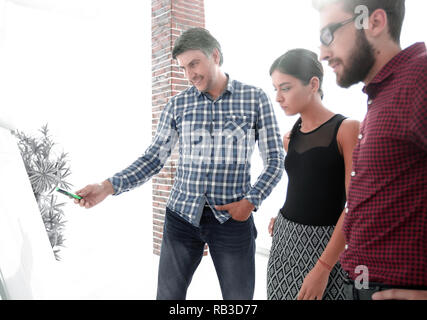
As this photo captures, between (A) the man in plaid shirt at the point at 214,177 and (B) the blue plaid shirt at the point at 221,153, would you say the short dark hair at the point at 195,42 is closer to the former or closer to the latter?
(A) the man in plaid shirt at the point at 214,177

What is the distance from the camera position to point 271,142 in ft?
4.96

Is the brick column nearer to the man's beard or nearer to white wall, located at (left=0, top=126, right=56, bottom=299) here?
white wall, located at (left=0, top=126, right=56, bottom=299)

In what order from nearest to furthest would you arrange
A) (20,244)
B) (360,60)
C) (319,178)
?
(360,60), (319,178), (20,244)

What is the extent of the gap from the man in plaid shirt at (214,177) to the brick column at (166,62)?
80.9 inches

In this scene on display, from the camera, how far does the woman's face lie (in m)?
1.27

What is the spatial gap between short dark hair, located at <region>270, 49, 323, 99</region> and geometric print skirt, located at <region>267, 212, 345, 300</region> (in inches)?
22.7

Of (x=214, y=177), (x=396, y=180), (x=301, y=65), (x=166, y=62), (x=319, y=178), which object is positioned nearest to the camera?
(x=396, y=180)

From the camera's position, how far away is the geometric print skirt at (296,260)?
1.11 meters

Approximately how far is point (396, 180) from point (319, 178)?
0.42 metres

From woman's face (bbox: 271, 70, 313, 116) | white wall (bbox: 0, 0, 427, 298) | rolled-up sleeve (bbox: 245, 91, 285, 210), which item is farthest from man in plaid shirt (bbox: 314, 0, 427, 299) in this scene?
white wall (bbox: 0, 0, 427, 298)

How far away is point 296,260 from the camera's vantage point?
1179 mm

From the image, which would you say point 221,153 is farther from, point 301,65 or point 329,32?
point 329,32

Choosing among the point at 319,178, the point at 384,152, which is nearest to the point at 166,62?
the point at 319,178

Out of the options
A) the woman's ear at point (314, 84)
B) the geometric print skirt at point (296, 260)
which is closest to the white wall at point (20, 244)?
the geometric print skirt at point (296, 260)
